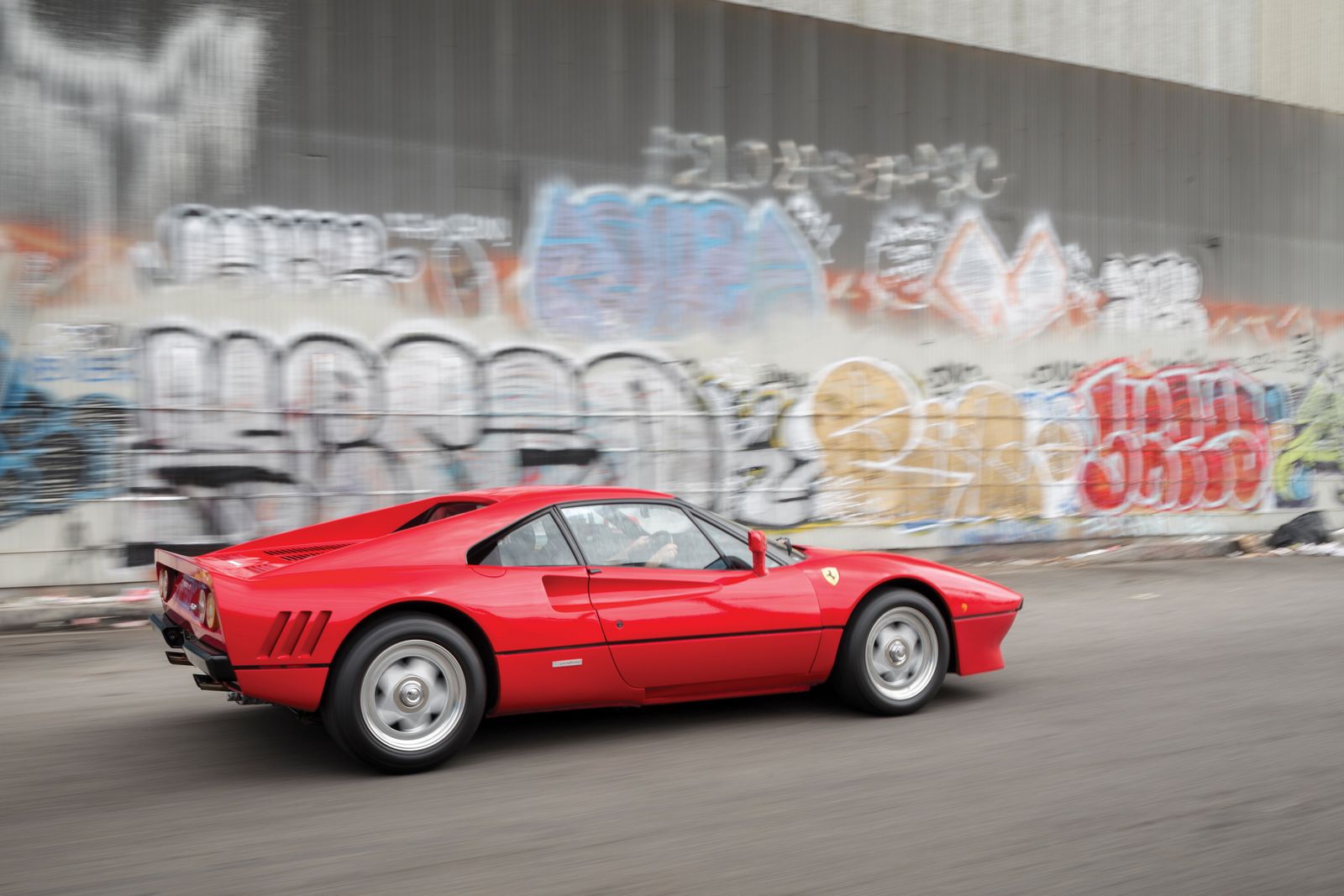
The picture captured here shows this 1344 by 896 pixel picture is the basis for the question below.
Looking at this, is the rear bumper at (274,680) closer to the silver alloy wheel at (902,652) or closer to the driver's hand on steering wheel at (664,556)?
the driver's hand on steering wheel at (664,556)

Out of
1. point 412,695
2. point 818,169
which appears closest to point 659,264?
point 818,169

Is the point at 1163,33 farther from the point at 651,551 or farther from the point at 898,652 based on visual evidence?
the point at 651,551

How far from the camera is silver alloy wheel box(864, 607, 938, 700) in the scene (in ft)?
19.2

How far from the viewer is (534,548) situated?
17.4 ft

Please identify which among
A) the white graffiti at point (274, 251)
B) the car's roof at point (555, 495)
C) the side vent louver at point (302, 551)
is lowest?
the side vent louver at point (302, 551)

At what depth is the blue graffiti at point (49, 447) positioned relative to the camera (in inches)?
385

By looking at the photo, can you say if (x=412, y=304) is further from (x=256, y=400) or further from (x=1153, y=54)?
(x=1153, y=54)

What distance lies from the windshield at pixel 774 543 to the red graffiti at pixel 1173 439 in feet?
35.9

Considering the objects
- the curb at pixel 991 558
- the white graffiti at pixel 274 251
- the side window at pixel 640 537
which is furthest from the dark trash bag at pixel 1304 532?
the side window at pixel 640 537

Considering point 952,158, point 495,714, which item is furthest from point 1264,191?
point 495,714

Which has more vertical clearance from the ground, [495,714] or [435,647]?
[435,647]

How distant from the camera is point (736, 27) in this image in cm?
1348

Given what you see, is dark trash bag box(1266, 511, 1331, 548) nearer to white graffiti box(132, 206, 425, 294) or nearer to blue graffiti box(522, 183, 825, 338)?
blue graffiti box(522, 183, 825, 338)

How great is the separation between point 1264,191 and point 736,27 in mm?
9590
